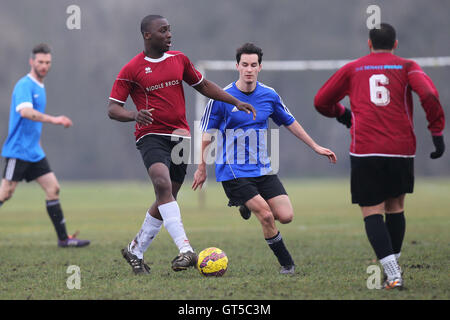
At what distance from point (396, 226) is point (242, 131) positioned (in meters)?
1.69

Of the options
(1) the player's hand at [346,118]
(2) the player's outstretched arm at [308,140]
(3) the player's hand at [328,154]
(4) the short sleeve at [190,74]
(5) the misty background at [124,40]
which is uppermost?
(5) the misty background at [124,40]

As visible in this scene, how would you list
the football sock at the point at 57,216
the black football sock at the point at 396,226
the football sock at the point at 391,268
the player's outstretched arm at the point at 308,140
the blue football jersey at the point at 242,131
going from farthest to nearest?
the football sock at the point at 57,216
the blue football jersey at the point at 242,131
the player's outstretched arm at the point at 308,140
the black football sock at the point at 396,226
the football sock at the point at 391,268

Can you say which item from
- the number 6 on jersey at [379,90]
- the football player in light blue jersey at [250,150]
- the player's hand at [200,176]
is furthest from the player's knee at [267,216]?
the number 6 on jersey at [379,90]

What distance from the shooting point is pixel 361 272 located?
627 centimetres

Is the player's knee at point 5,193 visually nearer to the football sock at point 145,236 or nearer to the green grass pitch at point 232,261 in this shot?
the green grass pitch at point 232,261

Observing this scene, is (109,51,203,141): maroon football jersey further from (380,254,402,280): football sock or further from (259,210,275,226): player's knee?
(380,254,402,280): football sock

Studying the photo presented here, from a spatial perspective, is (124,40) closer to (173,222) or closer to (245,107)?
(245,107)

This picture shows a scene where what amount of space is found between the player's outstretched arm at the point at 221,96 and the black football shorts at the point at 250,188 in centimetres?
60

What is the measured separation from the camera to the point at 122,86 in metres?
6.14

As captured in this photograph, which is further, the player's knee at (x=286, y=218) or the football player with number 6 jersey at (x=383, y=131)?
the player's knee at (x=286, y=218)

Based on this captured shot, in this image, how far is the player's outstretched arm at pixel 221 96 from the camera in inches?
241

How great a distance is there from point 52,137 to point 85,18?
8.54 m

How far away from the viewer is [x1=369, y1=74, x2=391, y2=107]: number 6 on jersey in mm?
5188
